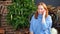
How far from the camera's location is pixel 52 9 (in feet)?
19.4

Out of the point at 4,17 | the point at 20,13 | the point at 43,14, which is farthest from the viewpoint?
the point at 4,17

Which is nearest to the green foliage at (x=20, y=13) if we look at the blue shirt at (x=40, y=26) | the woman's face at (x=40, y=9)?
the blue shirt at (x=40, y=26)

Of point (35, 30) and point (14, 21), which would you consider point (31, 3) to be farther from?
point (35, 30)

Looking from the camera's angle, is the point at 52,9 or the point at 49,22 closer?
the point at 49,22

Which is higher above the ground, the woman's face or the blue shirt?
the woman's face

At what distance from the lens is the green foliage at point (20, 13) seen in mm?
5133

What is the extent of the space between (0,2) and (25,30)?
1079 millimetres

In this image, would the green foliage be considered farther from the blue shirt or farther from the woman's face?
the woman's face

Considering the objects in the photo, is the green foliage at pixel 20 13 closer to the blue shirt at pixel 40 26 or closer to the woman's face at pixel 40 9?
Result: the blue shirt at pixel 40 26

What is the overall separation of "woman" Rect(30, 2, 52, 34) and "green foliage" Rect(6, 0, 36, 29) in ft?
2.11

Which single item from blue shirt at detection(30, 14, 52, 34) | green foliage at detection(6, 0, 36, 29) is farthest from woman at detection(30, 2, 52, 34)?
green foliage at detection(6, 0, 36, 29)

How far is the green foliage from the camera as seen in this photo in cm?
513

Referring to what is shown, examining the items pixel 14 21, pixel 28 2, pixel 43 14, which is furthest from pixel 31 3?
pixel 43 14

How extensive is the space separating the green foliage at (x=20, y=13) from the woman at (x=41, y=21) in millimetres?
644
